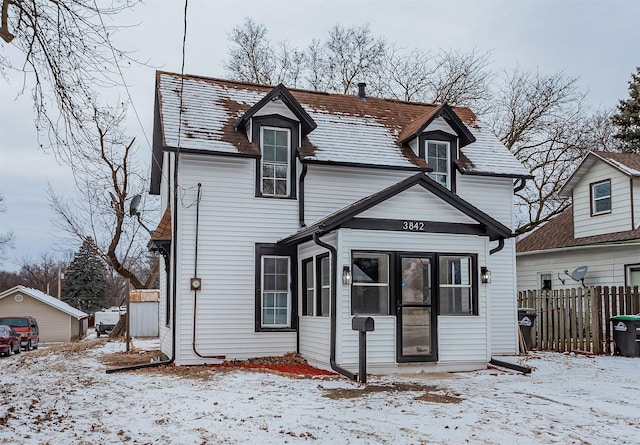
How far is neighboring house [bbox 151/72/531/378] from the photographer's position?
1251 centimetres

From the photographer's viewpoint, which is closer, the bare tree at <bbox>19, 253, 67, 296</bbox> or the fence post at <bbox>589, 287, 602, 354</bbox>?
the fence post at <bbox>589, 287, 602, 354</bbox>

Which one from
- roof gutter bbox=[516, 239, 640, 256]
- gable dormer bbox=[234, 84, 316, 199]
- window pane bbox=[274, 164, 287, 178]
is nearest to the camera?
gable dormer bbox=[234, 84, 316, 199]

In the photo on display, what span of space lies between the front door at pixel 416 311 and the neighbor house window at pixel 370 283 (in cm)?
30

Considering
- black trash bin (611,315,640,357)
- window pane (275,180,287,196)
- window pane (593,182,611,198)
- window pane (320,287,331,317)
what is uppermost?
window pane (593,182,611,198)

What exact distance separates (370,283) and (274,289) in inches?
113

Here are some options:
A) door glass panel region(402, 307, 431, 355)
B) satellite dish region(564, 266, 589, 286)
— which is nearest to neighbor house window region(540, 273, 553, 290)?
satellite dish region(564, 266, 589, 286)

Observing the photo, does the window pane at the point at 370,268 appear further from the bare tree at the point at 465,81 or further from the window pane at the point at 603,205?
the bare tree at the point at 465,81

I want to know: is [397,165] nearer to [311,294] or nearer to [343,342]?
[311,294]

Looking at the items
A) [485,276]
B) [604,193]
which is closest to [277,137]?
[485,276]

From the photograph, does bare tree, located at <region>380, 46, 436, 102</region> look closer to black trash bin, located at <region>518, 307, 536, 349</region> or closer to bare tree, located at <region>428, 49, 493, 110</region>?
bare tree, located at <region>428, 49, 493, 110</region>

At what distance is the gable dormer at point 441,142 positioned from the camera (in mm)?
15906

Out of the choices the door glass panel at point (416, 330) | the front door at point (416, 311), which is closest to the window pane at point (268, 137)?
the front door at point (416, 311)

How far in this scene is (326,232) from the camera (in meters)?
12.2

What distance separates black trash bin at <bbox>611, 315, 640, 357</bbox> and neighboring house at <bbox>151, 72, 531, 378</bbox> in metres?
2.36
